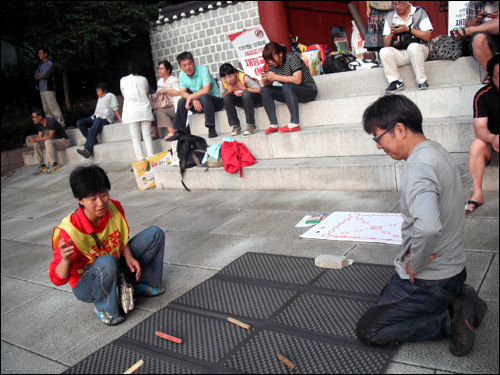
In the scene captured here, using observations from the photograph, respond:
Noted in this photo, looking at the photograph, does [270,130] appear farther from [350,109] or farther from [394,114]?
[394,114]

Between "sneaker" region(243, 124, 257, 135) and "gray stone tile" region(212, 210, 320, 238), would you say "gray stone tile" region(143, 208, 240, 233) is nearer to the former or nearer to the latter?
"gray stone tile" region(212, 210, 320, 238)

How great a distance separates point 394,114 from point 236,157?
421 centimetres

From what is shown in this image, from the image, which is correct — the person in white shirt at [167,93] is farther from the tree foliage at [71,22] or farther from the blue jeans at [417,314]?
the blue jeans at [417,314]

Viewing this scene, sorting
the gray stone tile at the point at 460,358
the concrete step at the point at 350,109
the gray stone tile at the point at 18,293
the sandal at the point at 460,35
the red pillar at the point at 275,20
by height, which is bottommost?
the gray stone tile at the point at 18,293

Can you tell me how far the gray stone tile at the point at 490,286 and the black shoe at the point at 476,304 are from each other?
31 centimetres

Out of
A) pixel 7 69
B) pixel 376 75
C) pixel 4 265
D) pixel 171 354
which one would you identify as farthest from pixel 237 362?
pixel 7 69

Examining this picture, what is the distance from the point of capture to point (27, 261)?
203 inches

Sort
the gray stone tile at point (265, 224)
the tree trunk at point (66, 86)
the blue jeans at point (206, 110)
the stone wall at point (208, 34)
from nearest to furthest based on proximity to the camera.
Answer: the gray stone tile at point (265, 224), the blue jeans at point (206, 110), the stone wall at point (208, 34), the tree trunk at point (66, 86)

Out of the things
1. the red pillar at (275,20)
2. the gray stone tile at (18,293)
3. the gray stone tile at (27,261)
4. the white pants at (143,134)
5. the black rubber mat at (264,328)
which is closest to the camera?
the black rubber mat at (264,328)

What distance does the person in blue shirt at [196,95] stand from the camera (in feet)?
24.9

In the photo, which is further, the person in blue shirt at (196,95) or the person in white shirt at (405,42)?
the person in blue shirt at (196,95)

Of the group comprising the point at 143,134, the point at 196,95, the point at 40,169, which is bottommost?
the point at 40,169

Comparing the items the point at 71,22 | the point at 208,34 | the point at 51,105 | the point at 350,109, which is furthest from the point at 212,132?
the point at 71,22

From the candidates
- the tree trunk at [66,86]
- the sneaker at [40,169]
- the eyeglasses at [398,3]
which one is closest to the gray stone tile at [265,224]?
the eyeglasses at [398,3]
